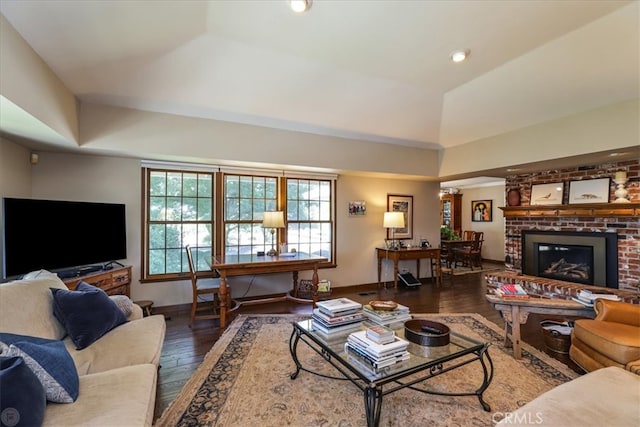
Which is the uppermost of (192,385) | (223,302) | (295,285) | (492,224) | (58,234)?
(58,234)

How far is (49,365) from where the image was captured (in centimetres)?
137

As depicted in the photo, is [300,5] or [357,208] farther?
[357,208]

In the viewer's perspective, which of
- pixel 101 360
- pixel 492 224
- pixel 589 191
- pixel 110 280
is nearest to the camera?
pixel 101 360

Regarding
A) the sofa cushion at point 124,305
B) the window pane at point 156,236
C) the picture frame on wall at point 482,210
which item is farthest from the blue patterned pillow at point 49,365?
the picture frame on wall at point 482,210

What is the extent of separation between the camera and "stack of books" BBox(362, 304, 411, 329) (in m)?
2.28

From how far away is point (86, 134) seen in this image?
10.5ft

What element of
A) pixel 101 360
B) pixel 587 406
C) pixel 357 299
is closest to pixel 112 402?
pixel 101 360

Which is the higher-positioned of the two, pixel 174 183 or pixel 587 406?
pixel 174 183

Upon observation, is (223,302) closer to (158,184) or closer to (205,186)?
(205,186)

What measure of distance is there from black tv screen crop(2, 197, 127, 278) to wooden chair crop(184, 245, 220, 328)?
0.90 meters

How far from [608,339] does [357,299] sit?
9.94 feet

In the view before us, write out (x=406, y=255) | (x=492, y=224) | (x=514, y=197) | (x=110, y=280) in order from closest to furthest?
(x=110, y=280), (x=514, y=197), (x=406, y=255), (x=492, y=224)

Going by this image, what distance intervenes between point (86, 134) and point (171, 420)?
305cm

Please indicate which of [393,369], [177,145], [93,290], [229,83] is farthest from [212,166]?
[393,369]
